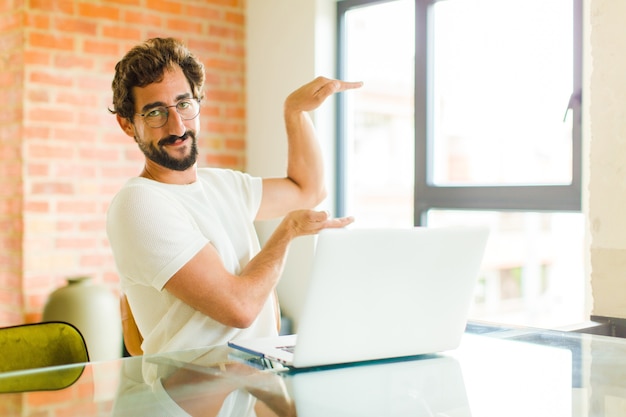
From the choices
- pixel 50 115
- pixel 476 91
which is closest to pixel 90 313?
pixel 50 115

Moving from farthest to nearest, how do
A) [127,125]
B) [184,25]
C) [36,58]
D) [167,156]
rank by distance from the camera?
[184,25]
[36,58]
[127,125]
[167,156]

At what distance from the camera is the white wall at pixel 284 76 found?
394 cm

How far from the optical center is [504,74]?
12.2ft

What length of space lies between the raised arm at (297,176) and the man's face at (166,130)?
353 mm

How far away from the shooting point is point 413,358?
1.55m

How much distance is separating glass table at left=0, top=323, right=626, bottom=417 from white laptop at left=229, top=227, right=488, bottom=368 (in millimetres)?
30

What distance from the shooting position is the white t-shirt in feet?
6.09

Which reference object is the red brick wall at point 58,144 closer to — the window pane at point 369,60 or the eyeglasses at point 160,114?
the window pane at point 369,60

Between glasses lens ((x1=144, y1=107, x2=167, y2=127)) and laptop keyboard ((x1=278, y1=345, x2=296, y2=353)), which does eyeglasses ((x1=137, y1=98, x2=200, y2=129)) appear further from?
laptop keyboard ((x1=278, y1=345, x2=296, y2=353))

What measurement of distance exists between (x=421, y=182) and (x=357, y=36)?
92 cm

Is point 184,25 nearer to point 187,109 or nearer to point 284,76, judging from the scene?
point 284,76

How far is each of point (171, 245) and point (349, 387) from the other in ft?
2.39

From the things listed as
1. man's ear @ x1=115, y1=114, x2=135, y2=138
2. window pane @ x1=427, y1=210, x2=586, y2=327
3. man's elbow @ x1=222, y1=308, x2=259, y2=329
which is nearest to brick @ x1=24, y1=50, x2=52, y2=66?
man's ear @ x1=115, y1=114, x2=135, y2=138

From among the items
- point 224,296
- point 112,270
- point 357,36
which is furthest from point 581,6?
point 112,270
